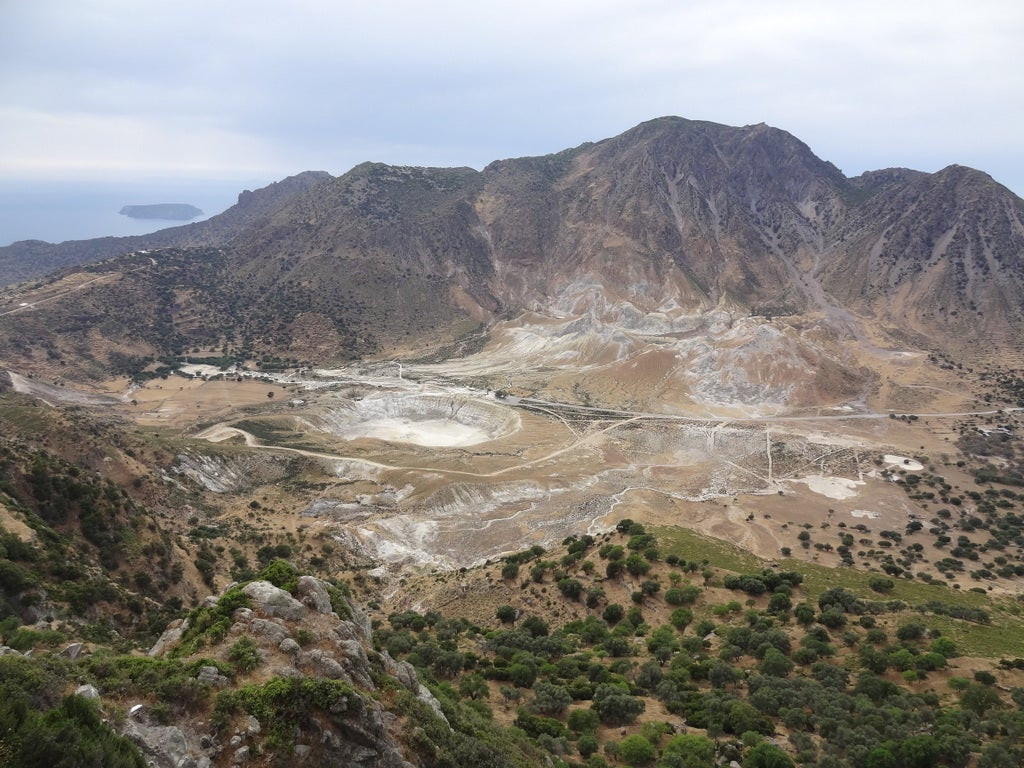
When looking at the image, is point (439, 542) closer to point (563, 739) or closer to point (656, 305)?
point (563, 739)

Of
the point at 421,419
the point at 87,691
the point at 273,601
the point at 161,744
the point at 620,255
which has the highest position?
the point at 620,255

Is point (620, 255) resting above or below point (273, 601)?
above

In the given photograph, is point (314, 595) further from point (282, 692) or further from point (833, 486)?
point (833, 486)

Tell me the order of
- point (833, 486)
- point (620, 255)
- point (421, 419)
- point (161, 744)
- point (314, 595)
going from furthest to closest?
point (620, 255), point (421, 419), point (833, 486), point (314, 595), point (161, 744)

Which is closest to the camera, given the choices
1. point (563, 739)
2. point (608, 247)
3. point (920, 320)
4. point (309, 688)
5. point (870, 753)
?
point (309, 688)

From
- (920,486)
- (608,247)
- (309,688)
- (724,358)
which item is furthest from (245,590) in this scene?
(608,247)

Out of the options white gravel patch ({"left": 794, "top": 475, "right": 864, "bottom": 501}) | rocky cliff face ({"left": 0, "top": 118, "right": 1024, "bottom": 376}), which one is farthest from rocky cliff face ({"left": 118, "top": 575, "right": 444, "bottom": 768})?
rocky cliff face ({"left": 0, "top": 118, "right": 1024, "bottom": 376})

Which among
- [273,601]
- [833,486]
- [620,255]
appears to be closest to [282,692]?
[273,601]

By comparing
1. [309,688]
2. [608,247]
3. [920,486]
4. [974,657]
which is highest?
[608,247]
